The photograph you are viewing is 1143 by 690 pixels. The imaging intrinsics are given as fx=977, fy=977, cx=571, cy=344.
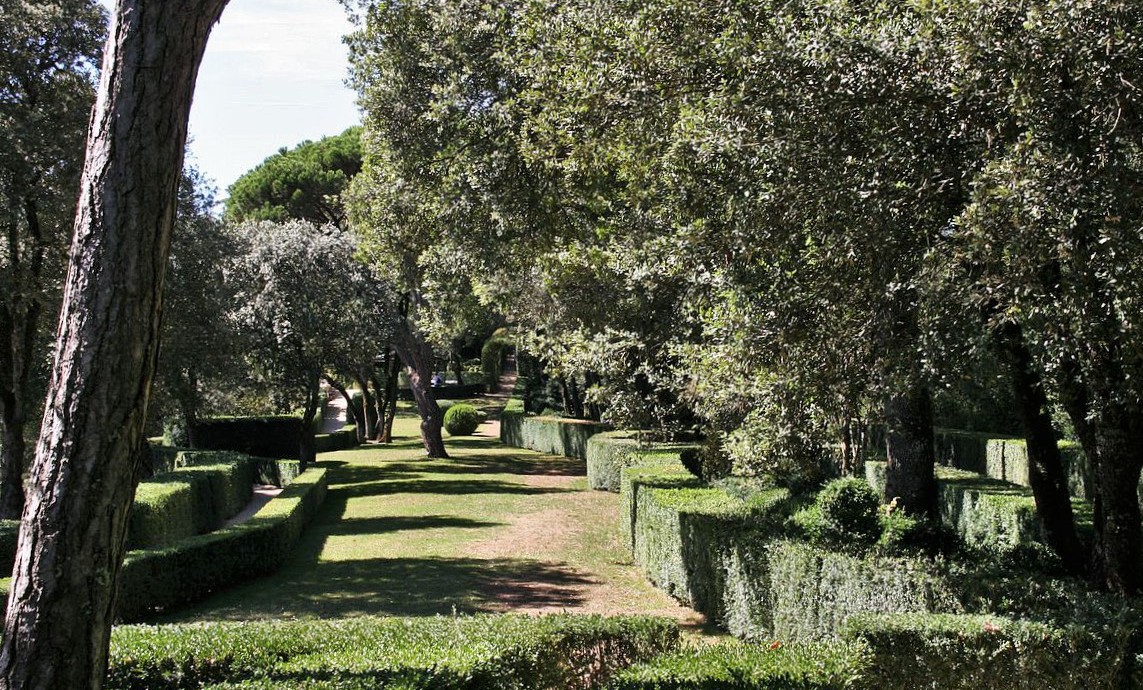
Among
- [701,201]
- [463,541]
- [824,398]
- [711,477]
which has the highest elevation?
[701,201]

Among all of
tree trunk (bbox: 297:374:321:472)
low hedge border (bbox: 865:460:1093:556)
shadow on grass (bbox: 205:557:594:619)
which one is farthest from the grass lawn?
low hedge border (bbox: 865:460:1093:556)

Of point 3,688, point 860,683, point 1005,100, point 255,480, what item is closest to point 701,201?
point 1005,100

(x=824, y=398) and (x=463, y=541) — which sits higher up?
(x=824, y=398)

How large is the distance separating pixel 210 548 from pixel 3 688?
9.44 metres

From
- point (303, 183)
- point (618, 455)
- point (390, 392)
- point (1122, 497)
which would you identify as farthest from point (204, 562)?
point (303, 183)

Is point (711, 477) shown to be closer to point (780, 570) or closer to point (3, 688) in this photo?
point (780, 570)

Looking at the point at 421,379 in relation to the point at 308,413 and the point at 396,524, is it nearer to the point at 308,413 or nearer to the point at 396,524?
the point at 308,413

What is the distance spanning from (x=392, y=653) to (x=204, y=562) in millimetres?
7989

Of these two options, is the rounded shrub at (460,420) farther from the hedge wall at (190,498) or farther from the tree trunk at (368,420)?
the hedge wall at (190,498)

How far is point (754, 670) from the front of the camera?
6465 mm

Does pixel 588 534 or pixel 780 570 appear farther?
pixel 588 534

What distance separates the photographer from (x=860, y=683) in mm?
6688

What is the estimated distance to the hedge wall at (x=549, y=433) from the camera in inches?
1276

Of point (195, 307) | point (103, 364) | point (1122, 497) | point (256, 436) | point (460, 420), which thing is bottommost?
point (256, 436)
